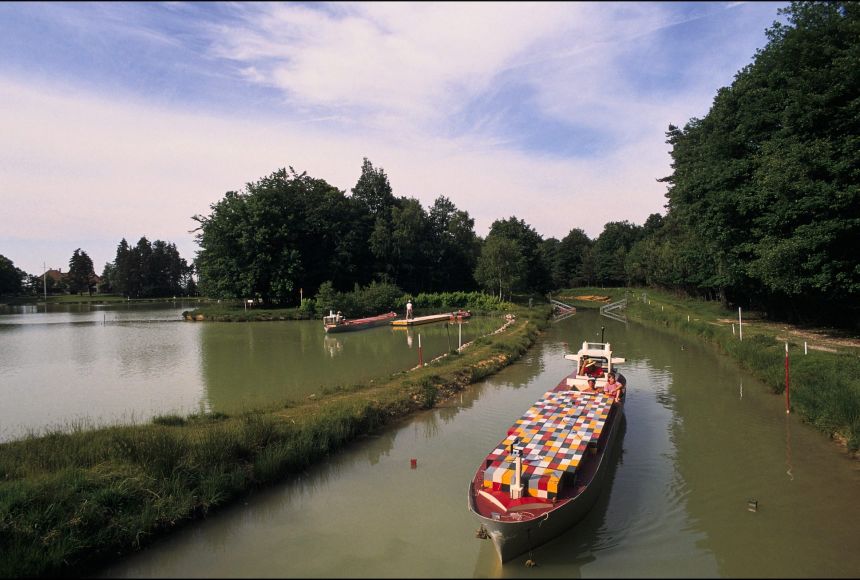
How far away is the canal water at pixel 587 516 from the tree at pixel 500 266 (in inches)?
1972

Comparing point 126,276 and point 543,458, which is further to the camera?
point 126,276

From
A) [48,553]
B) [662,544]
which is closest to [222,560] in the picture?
[48,553]

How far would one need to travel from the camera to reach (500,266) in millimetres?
65188

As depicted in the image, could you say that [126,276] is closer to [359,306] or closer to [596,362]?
[359,306]

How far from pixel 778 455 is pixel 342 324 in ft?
105

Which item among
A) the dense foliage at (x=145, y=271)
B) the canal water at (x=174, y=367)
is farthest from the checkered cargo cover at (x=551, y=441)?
the dense foliage at (x=145, y=271)

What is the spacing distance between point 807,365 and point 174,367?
25.9 meters

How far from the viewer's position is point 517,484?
26.7ft

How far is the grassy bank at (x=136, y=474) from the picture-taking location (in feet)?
23.9

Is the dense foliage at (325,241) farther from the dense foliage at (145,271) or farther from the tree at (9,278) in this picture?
the tree at (9,278)

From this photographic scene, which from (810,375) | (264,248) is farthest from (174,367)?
(264,248)

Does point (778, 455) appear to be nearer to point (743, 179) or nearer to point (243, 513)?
point (243, 513)

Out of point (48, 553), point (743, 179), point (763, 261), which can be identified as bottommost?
point (48, 553)

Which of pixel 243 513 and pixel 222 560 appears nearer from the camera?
pixel 222 560
